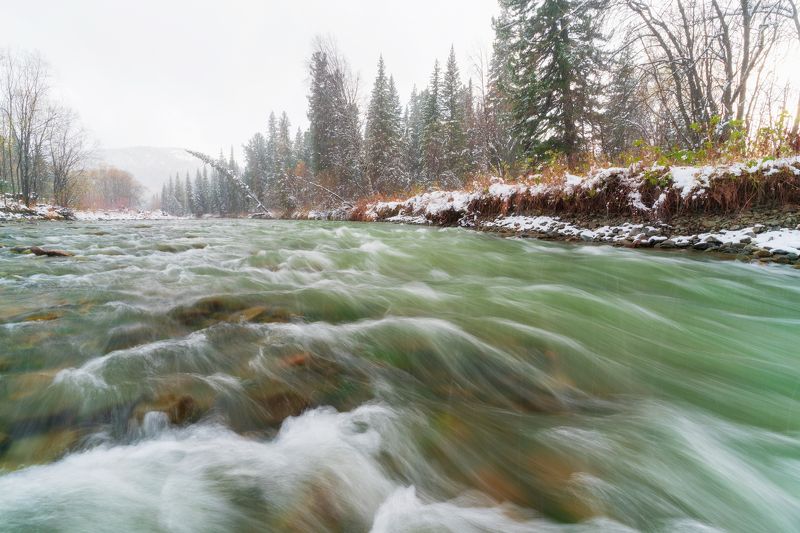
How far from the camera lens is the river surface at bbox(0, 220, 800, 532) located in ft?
4.05

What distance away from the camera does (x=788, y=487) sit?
1342 millimetres

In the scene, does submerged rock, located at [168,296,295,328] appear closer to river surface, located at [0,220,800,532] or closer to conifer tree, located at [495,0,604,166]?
river surface, located at [0,220,800,532]

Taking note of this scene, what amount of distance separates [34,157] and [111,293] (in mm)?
39924

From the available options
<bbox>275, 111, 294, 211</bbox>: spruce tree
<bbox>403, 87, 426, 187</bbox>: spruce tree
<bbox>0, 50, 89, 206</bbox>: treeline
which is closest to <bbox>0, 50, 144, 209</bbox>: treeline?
<bbox>0, 50, 89, 206</bbox>: treeline

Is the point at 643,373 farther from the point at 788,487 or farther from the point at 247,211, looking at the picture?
the point at 247,211

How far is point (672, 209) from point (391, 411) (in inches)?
274

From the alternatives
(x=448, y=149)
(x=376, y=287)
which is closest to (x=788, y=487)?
(x=376, y=287)

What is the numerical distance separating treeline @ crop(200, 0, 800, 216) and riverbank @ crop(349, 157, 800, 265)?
26.9 inches

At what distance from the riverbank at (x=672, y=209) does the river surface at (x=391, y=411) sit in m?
2.29

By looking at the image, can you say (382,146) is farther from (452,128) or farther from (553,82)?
(553,82)

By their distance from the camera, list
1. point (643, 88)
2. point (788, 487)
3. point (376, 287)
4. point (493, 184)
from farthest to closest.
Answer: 1. point (493, 184)
2. point (643, 88)
3. point (376, 287)
4. point (788, 487)

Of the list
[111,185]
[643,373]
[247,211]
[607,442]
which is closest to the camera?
[607,442]

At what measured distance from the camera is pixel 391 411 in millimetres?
1760

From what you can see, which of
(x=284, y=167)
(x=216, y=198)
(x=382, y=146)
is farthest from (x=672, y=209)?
(x=216, y=198)
